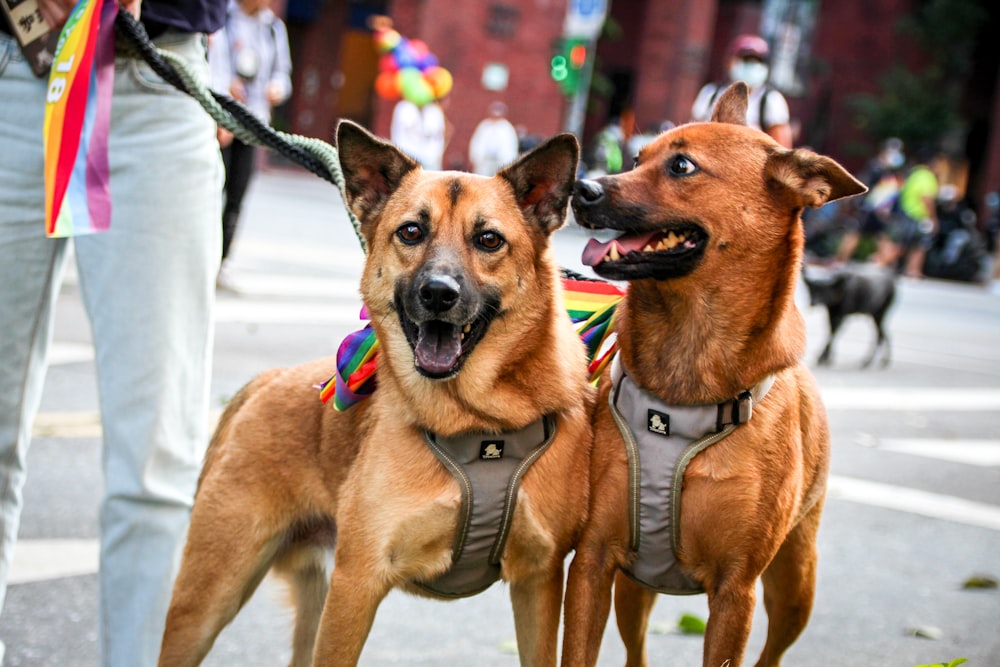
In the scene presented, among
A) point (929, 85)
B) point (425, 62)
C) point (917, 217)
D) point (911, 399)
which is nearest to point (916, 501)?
point (911, 399)

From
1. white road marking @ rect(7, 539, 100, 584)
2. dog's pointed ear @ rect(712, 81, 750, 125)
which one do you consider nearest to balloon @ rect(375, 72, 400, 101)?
white road marking @ rect(7, 539, 100, 584)

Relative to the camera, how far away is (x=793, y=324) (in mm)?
3414

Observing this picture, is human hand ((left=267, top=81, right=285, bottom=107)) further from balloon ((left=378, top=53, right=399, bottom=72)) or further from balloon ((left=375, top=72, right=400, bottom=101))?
balloon ((left=378, top=53, right=399, bottom=72))

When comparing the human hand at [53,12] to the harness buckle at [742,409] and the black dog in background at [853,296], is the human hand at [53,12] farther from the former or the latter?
the black dog in background at [853,296]

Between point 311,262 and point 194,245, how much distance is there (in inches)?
409

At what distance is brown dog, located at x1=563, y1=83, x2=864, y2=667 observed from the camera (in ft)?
10.3

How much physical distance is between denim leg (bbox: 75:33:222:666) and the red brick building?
3002 centimetres

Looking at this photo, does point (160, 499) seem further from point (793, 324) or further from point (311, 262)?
point (311, 262)

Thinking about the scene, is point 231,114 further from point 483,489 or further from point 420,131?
point 420,131

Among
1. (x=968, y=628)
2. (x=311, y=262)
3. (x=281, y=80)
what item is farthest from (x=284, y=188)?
(x=968, y=628)

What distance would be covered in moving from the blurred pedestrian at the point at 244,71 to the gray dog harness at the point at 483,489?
230 inches

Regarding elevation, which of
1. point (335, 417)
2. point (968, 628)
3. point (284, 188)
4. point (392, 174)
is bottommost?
point (284, 188)

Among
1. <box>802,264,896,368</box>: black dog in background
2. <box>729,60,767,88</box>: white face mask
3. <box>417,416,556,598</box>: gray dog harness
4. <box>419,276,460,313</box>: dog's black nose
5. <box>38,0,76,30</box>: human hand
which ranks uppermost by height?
<box>38,0,76,30</box>: human hand

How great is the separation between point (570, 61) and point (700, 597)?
19.5 meters
